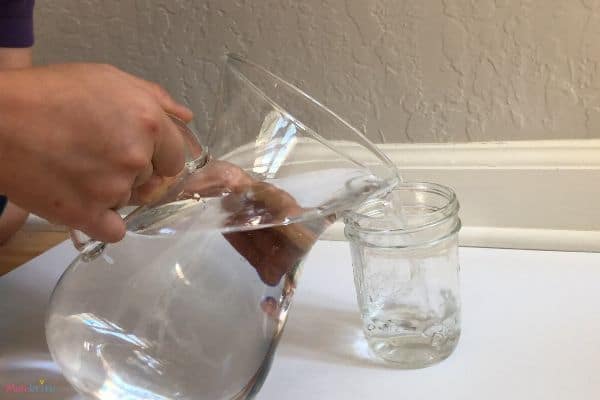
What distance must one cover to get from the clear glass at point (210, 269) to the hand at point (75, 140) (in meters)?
0.05

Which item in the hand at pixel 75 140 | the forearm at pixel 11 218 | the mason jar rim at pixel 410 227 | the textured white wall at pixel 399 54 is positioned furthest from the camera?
the forearm at pixel 11 218

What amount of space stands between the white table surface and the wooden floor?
13 cm

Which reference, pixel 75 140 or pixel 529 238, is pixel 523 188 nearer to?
pixel 529 238

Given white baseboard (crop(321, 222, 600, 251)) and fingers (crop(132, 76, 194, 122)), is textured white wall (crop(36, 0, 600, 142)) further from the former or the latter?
fingers (crop(132, 76, 194, 122))

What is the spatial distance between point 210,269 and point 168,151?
0.08 m

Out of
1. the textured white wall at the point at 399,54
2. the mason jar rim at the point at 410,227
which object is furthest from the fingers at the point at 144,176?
the textured white wall at the point at 399,54

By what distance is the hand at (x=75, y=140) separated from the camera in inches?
13.1

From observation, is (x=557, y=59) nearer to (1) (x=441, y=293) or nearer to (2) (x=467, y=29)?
(2) (x=467, y=29)

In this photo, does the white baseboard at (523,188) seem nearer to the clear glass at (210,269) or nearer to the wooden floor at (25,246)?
the clear glass at (210,269)

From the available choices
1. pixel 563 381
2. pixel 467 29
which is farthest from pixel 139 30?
pixel 563 381

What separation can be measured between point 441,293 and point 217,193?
19 centimetres

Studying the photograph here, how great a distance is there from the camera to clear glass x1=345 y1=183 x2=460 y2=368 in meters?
0.47

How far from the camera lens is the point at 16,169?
34cm

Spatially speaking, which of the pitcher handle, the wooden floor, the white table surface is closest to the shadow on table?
the white table surface
